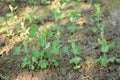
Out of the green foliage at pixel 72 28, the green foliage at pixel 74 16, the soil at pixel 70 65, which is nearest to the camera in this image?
the soil at pixel 70 65

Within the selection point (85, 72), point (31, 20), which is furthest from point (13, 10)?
point (85, 72)

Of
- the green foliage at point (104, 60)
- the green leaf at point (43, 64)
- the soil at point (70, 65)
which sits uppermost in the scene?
the green foliage at point (104, 60)

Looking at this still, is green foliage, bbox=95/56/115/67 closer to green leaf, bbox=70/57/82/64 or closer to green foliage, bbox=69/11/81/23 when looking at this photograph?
green leaf, bbox=70/57/82/64

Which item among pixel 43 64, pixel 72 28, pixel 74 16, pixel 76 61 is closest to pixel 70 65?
pixel 76 61

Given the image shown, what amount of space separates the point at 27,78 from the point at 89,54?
79 centimetres

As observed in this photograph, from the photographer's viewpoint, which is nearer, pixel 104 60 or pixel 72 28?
pixel 104 60

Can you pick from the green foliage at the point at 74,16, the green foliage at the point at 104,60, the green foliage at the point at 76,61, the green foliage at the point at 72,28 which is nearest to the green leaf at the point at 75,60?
the green foliage at the point at 76,61

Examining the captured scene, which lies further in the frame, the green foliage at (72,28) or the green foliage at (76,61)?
the green foliage at (72,28)

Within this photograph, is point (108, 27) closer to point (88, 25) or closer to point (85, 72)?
point (88, 25)

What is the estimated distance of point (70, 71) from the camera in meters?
3.15

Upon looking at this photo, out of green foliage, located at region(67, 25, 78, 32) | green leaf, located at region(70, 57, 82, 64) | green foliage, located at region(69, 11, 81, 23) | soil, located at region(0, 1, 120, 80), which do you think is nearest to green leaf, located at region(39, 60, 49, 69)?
soil, located at region(0, 1, 120, 80)

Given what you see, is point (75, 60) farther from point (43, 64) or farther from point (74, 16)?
point (74, 16)

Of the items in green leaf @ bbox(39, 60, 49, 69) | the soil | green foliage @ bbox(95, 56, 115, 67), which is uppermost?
green foliage @ bbox(95, 56, 115, 67)

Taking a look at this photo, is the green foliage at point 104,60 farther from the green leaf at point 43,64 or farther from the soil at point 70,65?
the green leaf at point 43,64
